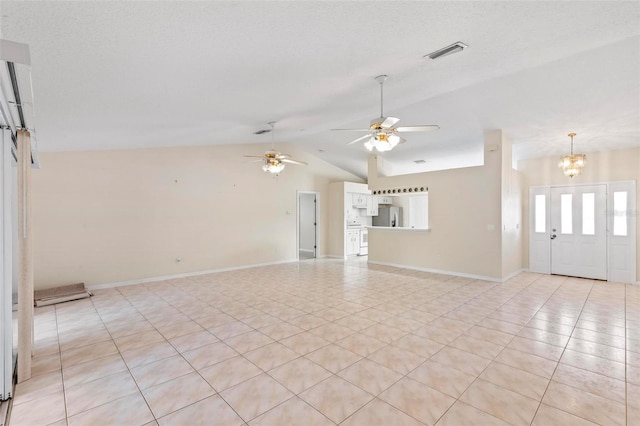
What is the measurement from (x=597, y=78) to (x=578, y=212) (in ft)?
13.2

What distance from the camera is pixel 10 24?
5.12 feet

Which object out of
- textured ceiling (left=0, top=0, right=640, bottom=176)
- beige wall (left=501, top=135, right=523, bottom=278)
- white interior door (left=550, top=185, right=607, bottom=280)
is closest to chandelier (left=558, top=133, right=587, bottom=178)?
textured ceiling (left=0, top=0, right=640, bottom=176)

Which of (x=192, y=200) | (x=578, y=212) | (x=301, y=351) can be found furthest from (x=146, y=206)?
(x=578, y=212)

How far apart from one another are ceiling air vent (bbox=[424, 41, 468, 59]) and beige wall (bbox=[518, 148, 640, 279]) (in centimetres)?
584

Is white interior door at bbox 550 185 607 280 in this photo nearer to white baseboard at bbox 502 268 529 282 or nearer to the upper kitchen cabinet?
white baseboard at bbox 502 268 529 282

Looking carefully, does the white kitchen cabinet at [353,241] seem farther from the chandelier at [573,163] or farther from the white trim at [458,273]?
the chandelier at [573,163]

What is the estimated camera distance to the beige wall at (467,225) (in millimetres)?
5977

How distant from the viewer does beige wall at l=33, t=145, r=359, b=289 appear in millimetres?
5254

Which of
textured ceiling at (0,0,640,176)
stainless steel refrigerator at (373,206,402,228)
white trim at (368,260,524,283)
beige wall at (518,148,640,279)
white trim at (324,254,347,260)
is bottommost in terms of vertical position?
white trim at (324,254,347,260)

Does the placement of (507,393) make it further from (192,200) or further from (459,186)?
(192,200)

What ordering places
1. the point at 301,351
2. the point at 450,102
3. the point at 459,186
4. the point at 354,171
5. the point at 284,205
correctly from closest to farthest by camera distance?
the point at 301,351 < the point at 450,102 < the point at 459,186 < the point at 284,205 < the point at 354,171

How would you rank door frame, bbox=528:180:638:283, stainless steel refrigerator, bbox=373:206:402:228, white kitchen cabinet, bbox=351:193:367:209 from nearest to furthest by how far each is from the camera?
door frame, bbox=528:180:638:283
white kitchen cabinet, bbox=351:193:367:209
stainless steel refrigerator, bbox=373:206:402:228

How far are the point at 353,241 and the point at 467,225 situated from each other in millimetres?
4017

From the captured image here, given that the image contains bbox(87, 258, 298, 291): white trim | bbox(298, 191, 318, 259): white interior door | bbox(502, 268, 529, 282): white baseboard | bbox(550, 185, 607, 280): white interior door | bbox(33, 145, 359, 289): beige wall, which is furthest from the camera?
bbox(298, 191, 318, 259): white interior door
